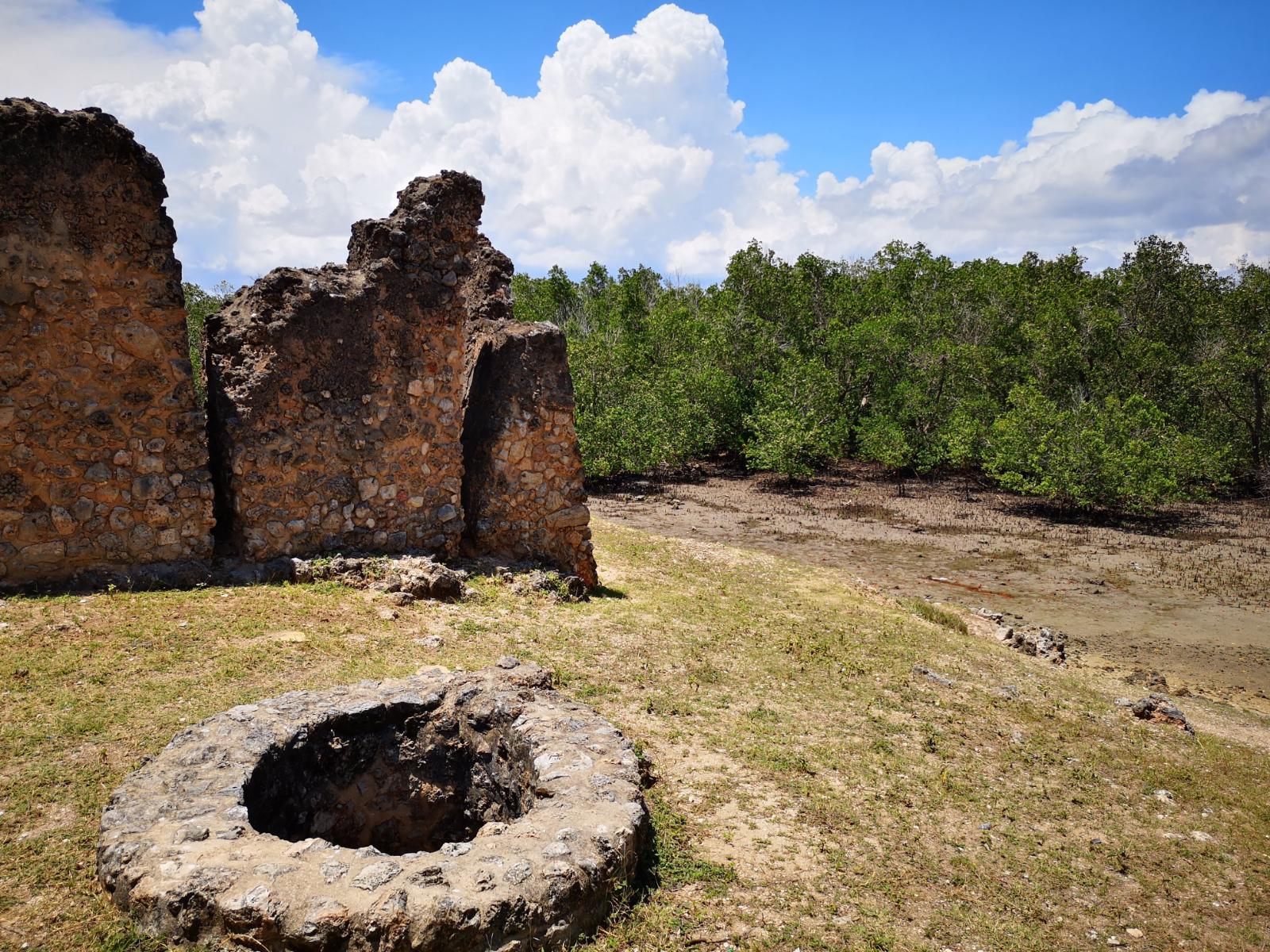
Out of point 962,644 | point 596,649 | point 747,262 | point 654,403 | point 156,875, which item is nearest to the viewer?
point 156,875

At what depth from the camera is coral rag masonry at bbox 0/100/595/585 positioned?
7.38 m

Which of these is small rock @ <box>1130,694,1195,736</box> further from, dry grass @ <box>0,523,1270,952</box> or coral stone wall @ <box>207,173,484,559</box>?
coral stone wall @ <box>207,173,484,559</box>

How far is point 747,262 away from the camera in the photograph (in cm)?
3434

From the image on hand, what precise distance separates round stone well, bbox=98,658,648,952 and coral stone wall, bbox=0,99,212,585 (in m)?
3.59

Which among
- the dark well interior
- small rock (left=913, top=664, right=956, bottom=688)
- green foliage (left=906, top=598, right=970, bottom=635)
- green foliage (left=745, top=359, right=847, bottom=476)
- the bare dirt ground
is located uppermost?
green foliage (left=745, top=359, right=847, bottom=476)

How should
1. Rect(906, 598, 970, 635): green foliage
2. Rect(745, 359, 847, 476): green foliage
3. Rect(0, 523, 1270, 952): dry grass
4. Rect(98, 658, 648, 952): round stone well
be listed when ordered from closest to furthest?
Rect(98, 658, 648, 952): round stone well → Rect(0, 523, 1270, 952): dry grass → Rect(906, 598, 970, 635): green foliage → Rect(745, 359, 847, 476): green foliage

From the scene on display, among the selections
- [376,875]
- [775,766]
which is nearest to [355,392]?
[775,766]

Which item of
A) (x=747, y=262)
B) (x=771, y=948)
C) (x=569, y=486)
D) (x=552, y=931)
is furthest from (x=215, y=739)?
(x=747, y=262)

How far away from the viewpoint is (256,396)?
848 centimetres

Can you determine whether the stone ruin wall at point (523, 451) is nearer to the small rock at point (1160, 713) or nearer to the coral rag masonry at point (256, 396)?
the coral rag masonry at point (256, 396)

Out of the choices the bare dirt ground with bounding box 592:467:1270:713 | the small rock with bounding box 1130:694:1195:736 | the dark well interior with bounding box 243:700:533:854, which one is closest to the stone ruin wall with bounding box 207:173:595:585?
the dark well interior with bounding box 243:700:533:854

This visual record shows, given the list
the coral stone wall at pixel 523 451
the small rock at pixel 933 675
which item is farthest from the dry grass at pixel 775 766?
the coral stone wall at pixel 523 451

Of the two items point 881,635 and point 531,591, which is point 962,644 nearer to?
point 881,635

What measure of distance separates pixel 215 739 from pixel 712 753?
3.63m
